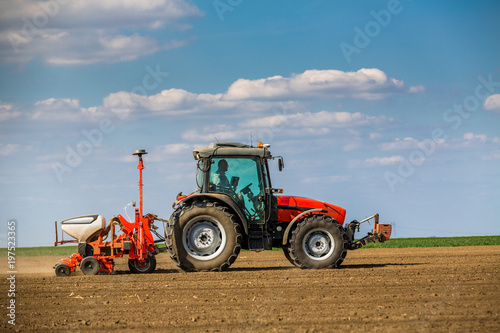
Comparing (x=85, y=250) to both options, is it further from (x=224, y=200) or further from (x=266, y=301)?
(x=266, y=301)

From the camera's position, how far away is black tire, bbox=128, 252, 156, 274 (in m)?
12.8

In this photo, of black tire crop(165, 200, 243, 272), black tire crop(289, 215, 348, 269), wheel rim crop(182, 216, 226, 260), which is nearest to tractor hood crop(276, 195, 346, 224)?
black tire crop(289, 215, 348, 269)

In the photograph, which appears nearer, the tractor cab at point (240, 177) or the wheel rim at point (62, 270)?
the wheel rim at point (62, 270)

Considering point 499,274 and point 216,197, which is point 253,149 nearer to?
point 216,197

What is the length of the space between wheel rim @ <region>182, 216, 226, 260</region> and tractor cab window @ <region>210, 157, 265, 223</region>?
2.25 ft

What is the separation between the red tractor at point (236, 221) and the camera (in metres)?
12.4

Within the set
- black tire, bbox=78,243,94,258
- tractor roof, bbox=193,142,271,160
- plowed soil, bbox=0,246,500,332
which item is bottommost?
plowed soil, bbox=0,246,500,332

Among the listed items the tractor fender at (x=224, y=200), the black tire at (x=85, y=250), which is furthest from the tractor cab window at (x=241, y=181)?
the black tire at (x=85, y=250)

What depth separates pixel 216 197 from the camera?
1240 centimetres

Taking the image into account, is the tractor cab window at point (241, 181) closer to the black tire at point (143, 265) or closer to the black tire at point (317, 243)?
the black tire at point (317, 243)


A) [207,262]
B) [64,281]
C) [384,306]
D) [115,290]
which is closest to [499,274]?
[384,306]

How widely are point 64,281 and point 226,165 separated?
3694 mm

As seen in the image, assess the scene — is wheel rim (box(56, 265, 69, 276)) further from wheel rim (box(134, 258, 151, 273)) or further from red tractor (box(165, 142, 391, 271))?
red tractor (box(165, 142, 391, 271))

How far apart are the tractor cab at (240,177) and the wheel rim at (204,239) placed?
652mm
